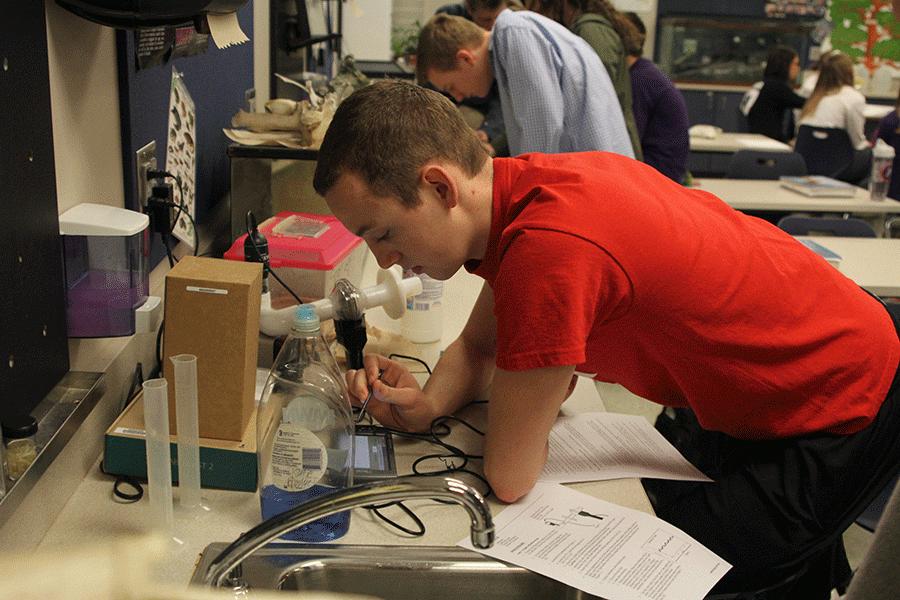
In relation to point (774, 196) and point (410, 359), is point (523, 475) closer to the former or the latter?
point (410, 359)

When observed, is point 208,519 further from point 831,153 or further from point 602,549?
point 831,153

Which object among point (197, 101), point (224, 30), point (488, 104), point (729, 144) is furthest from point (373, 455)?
point (729, 144)

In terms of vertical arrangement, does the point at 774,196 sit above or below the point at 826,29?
below

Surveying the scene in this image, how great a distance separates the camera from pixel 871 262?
2.64 meters

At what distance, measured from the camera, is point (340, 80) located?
8.75 feet

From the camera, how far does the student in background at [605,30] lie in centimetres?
277

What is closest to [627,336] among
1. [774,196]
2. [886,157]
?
[774,196]

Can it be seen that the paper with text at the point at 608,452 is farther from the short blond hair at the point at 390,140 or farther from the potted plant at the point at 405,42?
the potted plant at the point at 405,42

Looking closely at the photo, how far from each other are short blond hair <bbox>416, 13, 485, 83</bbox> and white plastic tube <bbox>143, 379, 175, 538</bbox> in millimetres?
1740

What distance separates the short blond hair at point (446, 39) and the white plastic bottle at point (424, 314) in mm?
1070

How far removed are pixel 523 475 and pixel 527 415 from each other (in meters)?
0.09

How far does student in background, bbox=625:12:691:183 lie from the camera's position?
11.1ft

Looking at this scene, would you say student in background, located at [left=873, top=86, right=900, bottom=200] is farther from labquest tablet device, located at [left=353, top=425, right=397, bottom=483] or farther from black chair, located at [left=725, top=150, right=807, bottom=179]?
labquest tablet device, located at [left=353, top=425, right=397, bottom=483]

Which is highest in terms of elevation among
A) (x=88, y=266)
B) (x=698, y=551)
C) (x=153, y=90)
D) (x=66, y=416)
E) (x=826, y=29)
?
(x=826, y=29)
